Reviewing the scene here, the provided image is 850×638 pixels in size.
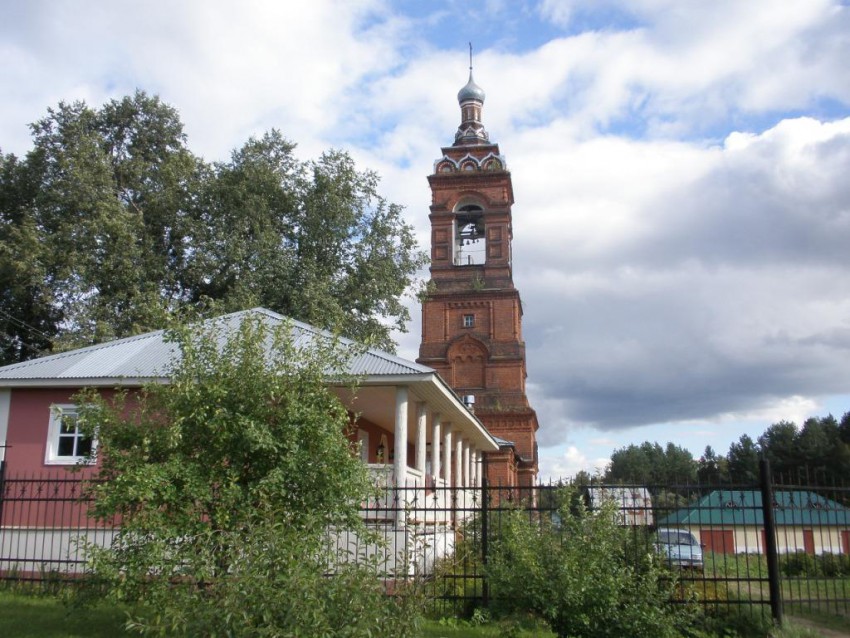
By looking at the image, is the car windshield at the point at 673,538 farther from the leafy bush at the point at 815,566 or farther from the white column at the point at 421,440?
the white column at the point at 421,440

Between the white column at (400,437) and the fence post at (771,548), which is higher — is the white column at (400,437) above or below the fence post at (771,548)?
above

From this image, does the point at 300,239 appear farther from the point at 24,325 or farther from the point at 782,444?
the point at 782,444

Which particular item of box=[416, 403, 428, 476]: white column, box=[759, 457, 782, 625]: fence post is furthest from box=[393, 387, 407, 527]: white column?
box=[759, 457, 782, 625]: fence post

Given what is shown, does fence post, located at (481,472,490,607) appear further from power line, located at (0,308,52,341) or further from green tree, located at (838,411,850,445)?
green tree, located at (838,411,850,445)

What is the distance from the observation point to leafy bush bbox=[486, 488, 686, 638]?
7.41m

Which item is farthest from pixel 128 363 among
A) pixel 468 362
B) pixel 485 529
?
pixel 468 362

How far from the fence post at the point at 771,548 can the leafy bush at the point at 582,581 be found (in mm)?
→ 1654

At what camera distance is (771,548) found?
9000mm

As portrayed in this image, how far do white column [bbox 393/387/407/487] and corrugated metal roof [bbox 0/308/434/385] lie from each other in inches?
20.9

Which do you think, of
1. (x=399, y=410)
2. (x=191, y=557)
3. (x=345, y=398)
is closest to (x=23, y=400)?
(x=345, y=398)

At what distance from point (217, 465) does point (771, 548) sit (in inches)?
250

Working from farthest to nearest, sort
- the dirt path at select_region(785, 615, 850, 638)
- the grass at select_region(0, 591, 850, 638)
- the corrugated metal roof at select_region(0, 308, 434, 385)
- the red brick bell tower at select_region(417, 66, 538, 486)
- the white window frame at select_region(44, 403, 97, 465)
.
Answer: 1. the red brick bell tower at select_region(417, 66, 538, 486)
2. the white window frame at select_region(44, 403, 97, 465)
3. the corrugated metal roof at select_region(0, 308, 434, 385)
4. the dirt path at select_region(785, 615, 850, 638)
5. the grass at select_region(0, 591, 850, 638)

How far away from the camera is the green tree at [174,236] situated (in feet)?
81.1

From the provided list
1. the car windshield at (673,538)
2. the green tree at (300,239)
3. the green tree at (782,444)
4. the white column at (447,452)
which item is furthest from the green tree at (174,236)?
the green tree at (782,444)
